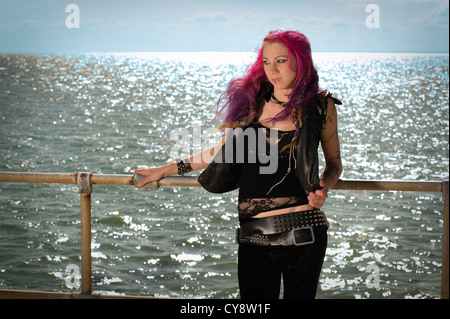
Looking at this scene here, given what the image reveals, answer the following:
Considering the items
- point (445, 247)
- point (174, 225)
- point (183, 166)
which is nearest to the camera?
point (183, 166)

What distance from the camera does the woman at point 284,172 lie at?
8.10 feet

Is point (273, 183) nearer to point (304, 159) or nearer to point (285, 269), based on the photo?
point (304, 159)

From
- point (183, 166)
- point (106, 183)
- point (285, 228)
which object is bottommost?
point (285, 228)

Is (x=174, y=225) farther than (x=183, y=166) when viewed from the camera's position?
Yes

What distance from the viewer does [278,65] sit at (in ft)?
8.39

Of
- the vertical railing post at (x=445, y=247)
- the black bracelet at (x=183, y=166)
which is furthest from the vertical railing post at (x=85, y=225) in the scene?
the vertical railing post at (x=445, y=247)

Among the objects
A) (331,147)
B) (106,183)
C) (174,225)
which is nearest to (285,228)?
(331,147)

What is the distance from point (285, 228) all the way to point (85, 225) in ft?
4.45

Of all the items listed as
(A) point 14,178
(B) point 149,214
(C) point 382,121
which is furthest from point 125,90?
(A) point 14,178

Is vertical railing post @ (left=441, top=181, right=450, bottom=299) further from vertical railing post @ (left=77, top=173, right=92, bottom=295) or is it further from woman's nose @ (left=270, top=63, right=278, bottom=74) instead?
vertical railing post @ (left=77, top=173, right=92, bottom=295)

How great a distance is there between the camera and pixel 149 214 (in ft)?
46.7

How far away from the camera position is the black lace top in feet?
8.23
